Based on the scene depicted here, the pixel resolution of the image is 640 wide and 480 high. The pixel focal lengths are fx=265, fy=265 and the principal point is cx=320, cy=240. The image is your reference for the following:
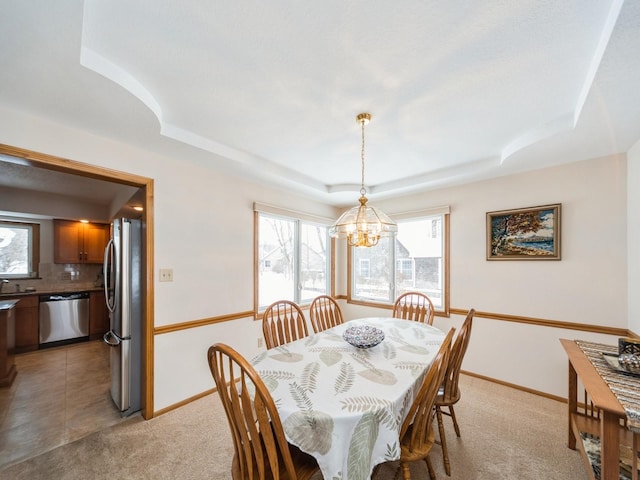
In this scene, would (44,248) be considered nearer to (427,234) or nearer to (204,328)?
(204,328)

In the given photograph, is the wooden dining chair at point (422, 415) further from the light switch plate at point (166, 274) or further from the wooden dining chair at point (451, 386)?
the light switch plate at point (166, 274)

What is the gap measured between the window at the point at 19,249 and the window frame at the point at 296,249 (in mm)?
4017

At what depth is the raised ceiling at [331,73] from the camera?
115 centimetres

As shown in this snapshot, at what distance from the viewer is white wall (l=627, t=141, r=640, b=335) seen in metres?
2.11

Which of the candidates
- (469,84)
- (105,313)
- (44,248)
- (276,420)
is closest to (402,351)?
(276,420)

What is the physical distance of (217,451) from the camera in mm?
1901

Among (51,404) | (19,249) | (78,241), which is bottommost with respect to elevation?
(51,404)

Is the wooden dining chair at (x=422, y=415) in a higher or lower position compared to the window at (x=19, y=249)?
lower

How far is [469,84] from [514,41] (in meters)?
0.33

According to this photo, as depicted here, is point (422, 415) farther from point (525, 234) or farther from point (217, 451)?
point (525, 234)

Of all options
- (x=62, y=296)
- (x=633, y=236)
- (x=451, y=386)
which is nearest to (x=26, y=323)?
(x=62, y=296)

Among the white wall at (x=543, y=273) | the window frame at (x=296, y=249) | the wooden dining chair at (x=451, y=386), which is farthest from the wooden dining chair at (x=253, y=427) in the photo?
the white wall at (x=543, y=273)

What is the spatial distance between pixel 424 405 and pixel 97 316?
5.37 metres

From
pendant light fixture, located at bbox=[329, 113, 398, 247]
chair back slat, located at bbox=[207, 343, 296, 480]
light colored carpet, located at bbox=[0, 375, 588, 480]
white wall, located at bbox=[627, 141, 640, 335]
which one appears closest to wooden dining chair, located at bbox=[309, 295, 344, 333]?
pendant light fixture, located at bbox=[329, 113, 398, 247]
